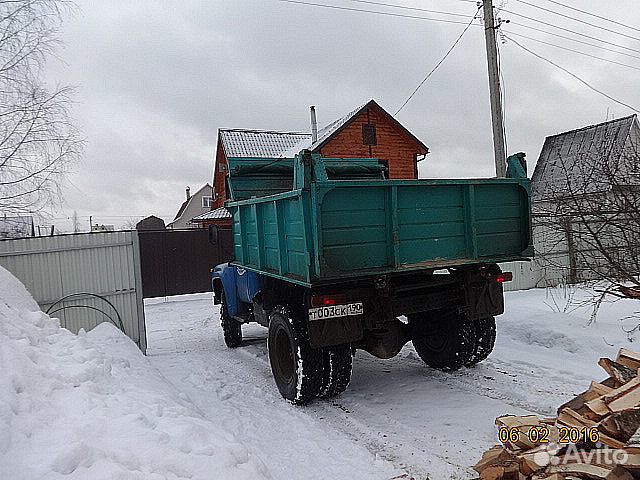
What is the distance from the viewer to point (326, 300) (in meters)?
5.23

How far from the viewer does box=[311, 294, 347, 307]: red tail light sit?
17.0ft

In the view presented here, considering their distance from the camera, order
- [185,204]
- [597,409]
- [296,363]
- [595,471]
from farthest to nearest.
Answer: [185,204], [296,363], [597,409], [595,471]

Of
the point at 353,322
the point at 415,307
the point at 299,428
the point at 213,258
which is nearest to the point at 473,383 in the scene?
the point at 415,307

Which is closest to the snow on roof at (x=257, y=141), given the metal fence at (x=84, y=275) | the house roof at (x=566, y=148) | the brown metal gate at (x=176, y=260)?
the brown metal gate at (x=176, y=260)

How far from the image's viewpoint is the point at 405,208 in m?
5.29

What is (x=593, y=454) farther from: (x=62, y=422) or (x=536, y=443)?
(x=62, y=422)

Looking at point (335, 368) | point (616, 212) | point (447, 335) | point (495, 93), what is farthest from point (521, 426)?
point (495, 93)

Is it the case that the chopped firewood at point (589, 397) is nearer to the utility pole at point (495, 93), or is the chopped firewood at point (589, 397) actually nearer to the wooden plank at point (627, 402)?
the wooden plank at point (627, 402)

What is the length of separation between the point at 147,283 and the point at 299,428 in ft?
44.4

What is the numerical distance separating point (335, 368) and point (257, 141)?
22.4m

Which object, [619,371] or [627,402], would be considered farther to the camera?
[619,371]

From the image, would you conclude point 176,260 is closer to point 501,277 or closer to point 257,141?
point 257,141

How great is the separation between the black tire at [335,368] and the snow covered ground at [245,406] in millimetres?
211
